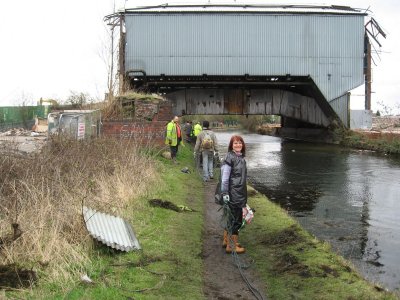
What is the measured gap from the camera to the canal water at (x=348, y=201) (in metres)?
8.40

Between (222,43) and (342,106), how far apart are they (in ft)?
31.8

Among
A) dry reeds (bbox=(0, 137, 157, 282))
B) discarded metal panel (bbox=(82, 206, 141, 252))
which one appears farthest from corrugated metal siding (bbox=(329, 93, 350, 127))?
discarded metal panel (bbox=(82, 206, 141, 252))

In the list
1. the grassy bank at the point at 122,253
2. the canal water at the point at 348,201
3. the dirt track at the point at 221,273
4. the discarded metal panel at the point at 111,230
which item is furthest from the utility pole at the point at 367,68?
the discarded metal panel at the point at 111,230

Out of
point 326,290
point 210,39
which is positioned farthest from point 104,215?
point 210,39

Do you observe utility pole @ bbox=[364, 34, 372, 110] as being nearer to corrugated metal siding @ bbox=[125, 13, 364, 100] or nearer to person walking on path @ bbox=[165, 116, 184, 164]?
corrugated metal siding @ bbox=[125, 13, 364, 100]

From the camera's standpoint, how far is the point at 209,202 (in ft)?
39.5

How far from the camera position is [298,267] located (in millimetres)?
6746

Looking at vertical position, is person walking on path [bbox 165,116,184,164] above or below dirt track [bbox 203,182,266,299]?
above

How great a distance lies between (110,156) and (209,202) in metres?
2.76

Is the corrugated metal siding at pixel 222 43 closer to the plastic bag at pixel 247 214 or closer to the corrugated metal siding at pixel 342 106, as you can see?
the corrugated metal siding at pixel 342 106

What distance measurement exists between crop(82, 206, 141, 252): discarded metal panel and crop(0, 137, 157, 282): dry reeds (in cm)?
17

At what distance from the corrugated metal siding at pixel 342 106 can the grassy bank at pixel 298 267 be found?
24.1 metres

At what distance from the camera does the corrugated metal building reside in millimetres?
29375

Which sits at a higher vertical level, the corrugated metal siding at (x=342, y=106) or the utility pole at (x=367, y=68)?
the utility pole at (x=367, y=68)
